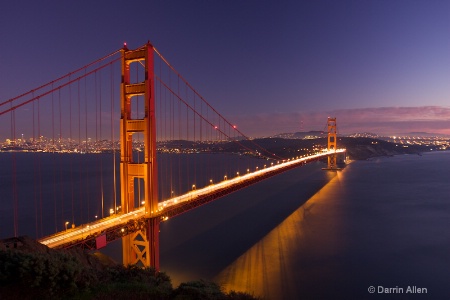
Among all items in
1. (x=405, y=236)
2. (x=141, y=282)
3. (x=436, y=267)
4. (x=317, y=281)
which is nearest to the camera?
(x=141, y=282)

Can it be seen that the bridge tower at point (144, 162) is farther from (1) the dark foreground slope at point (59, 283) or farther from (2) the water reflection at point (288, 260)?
(1) the dark foreground slope at point (59, 283)

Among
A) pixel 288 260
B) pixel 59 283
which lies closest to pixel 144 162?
pixel 59 283

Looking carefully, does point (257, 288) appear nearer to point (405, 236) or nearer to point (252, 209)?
point (405, 236)

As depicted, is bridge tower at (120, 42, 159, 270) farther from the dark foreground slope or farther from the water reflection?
the dark foreground slope

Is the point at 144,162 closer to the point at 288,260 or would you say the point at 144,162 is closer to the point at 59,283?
the point at 59,283

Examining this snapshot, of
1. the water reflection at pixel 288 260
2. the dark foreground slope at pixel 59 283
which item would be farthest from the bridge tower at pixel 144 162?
the dark foreground slope at pixel 59 283

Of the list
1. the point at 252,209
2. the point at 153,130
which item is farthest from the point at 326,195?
the point at 153,130
